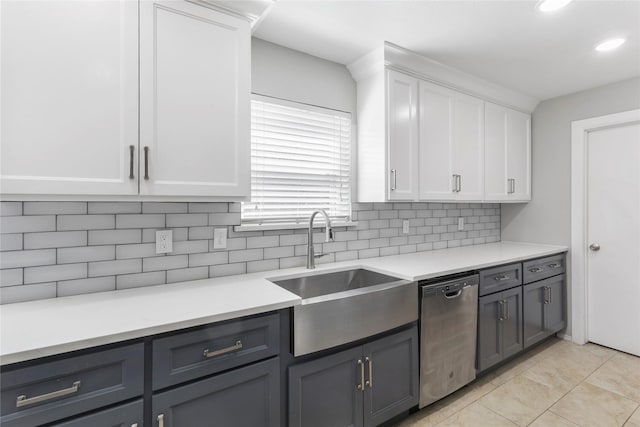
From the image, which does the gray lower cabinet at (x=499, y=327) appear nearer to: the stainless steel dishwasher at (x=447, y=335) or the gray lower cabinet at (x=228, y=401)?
the stainless steel dishwasher at (x=447, y=335)

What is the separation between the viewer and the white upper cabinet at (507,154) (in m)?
3.01

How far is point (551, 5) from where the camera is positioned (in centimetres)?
176

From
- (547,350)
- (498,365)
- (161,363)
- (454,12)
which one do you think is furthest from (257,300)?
(547,350)

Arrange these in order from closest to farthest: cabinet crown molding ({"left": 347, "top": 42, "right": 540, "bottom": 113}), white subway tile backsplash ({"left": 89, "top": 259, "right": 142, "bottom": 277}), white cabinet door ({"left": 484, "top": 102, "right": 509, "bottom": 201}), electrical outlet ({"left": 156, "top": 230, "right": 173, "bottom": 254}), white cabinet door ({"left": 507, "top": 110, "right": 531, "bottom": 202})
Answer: white subway tile backsplash ({"left": 89, "top": 259, "right": 142, "bottom": 277}) → electrical outlet ({"left": 156, "top": 230, "right": 173, "bottom": 254}) → cabinet crown molding ({"left": 347, "top": 42, "right": 540, "bottom": 113}) → white cabinet door ({"left": 484, "top": 102, "right": 509, "bottom": 201}) → white cabinet door ({"left": 507, "top": 110, "right": 531, "bottom": 202})

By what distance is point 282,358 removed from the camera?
4.92 feet

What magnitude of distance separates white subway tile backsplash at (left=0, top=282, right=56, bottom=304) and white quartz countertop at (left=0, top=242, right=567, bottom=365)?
4cm

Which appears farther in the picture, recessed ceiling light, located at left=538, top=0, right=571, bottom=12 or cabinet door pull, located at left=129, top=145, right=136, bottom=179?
recessed ceiling light, located at left=538, top=0, right=571, bottom=12

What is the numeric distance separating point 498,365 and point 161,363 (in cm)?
255

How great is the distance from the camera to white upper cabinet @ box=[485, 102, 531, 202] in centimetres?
301

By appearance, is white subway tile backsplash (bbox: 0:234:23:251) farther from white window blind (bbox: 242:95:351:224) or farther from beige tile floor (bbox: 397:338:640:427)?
beige tile floor (bbox: 397:338:640:427)

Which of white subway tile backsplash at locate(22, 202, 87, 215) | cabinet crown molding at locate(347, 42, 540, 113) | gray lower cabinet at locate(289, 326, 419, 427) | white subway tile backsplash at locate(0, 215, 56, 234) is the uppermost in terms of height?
cabinet crown molding at locate(347, 42, 540, 113)

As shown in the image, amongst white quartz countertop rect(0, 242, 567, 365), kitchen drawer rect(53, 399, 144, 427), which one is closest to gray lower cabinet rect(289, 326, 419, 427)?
white quartz countertop rect(0, 242, 567, 365)

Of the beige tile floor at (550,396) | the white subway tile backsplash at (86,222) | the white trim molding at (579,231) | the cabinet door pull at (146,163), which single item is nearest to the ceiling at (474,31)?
the white trim molding at (579,231)

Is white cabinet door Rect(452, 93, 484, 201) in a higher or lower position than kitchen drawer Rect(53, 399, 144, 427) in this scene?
higher
